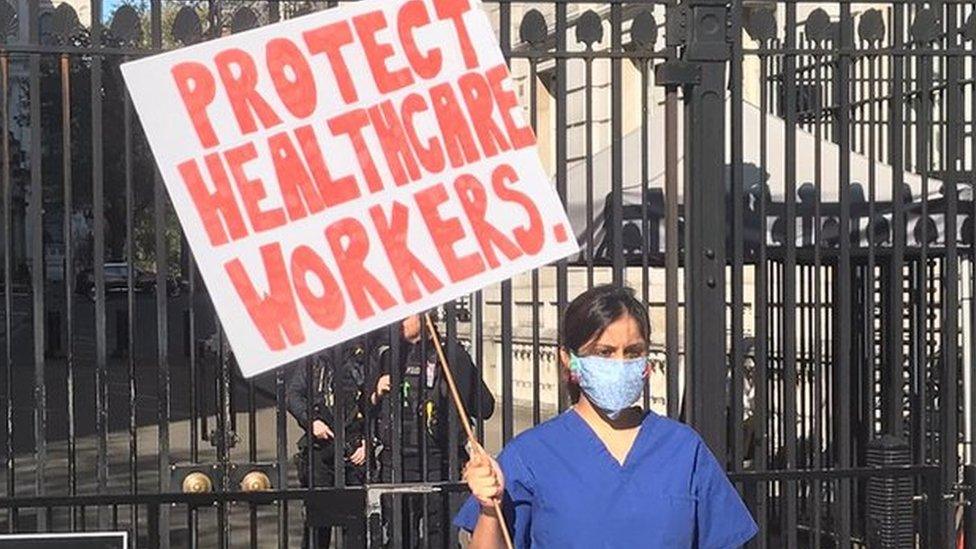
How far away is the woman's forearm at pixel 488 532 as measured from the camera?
12.1 feet

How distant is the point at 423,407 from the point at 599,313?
1.66 meters

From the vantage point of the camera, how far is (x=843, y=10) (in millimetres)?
5668

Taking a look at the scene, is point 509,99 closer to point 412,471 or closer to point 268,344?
point 268,344

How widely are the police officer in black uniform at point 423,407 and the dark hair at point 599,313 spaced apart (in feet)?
4.27

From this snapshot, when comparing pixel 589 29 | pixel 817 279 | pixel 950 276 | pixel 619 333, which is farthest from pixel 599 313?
pixel 817 279

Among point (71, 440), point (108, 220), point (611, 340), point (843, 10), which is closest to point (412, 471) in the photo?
point (108, 220)

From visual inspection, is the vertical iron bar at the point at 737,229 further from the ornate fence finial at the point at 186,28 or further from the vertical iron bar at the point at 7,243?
the vertical iron bar at the point at 7,243

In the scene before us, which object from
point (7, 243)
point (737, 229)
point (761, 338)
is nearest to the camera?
point (7, 243)

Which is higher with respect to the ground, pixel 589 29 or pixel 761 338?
pixel 589 29

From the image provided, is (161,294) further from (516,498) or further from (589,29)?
(516,498)

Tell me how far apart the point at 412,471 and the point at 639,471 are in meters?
3.77

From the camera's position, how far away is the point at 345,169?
4340 mm

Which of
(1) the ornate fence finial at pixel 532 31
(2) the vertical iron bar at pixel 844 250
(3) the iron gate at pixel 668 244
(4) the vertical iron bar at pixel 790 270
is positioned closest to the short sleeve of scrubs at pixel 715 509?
(3) the iron gate at pixel 668 244

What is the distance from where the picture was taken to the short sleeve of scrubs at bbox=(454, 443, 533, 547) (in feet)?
12.2
